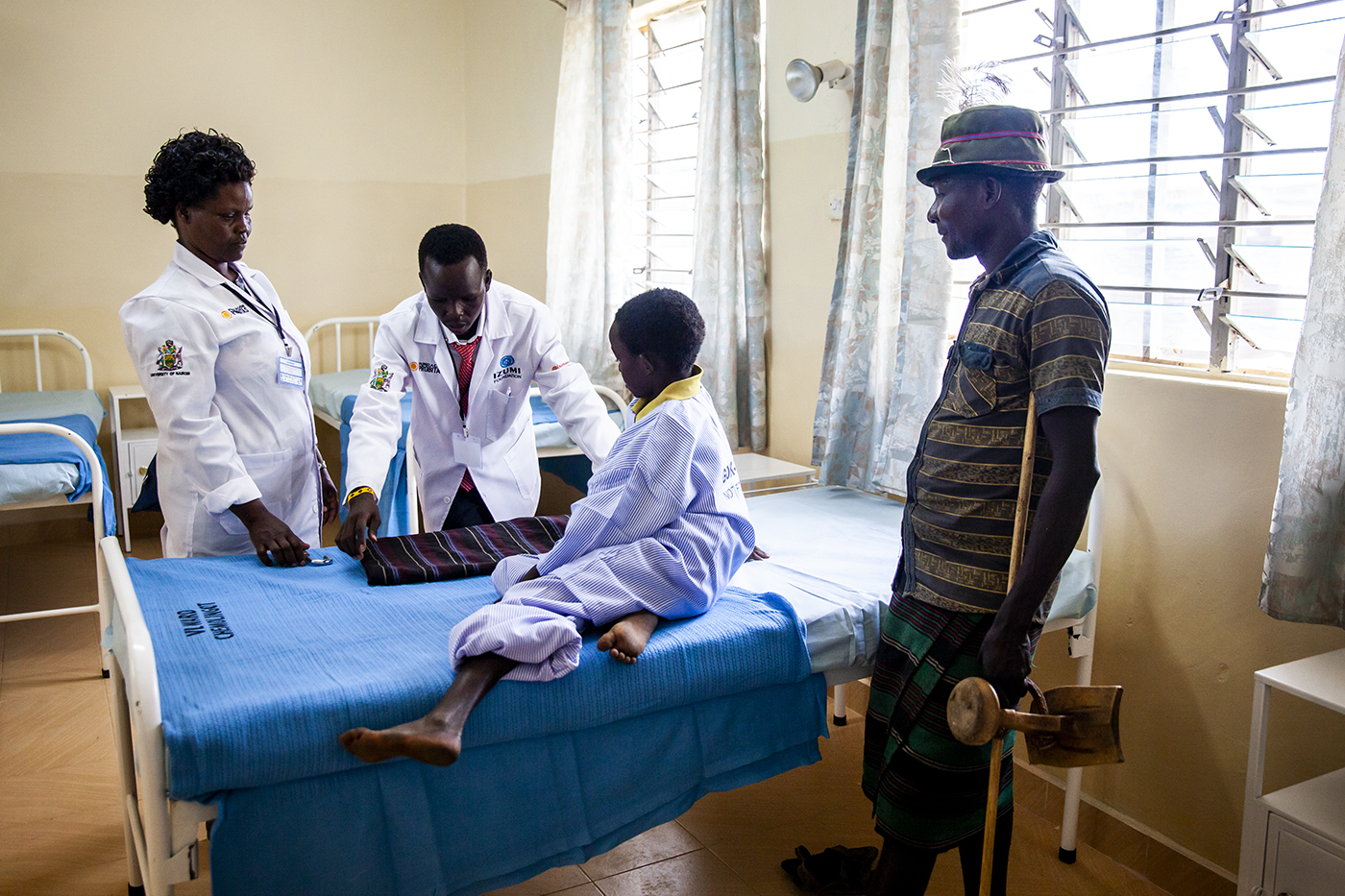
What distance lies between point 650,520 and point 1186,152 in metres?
1.64

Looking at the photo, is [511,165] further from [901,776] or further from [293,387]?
[901,776]

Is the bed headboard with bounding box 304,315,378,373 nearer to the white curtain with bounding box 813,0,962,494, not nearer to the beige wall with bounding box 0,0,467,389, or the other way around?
the beige wall with bounding box 0,0,467,389

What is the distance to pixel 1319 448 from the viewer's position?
1.87 m

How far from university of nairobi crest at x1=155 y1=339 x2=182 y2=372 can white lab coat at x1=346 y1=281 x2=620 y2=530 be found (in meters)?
0.47

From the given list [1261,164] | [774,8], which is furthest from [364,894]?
[774,8]

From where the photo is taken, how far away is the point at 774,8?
3494mm

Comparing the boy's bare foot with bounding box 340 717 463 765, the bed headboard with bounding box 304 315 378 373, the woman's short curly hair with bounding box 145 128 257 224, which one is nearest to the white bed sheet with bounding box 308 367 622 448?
the bed headboard with bounding box 304 315 378 373

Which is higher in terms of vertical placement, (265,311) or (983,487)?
(265,311)

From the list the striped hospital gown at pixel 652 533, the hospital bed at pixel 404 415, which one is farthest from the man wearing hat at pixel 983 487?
the hospital bed at pixel 404 415

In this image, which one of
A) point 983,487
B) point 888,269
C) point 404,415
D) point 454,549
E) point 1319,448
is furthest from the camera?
point 404,415

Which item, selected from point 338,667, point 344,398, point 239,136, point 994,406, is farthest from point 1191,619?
point 239,136

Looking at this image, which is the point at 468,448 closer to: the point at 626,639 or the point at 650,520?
the point at 650,520

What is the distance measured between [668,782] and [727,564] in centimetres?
46

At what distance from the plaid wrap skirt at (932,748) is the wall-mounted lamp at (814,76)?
1.98m
